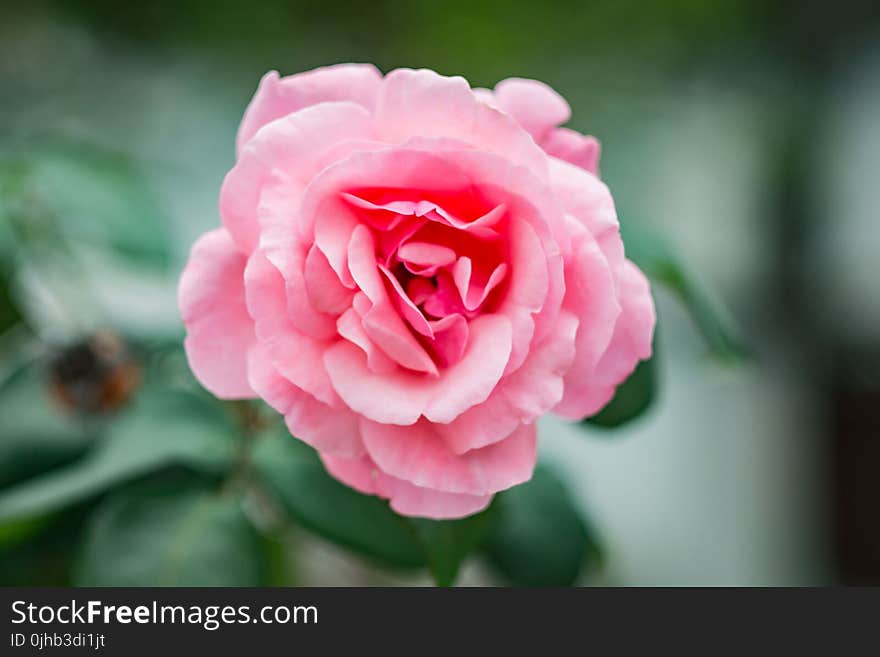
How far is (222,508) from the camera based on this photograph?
0.35 meters

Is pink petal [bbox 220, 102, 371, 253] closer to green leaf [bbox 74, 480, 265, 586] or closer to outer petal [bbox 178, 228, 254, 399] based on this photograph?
outer petal [bbox 178, 228, 254, 399]

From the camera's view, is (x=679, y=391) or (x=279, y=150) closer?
(x=279, y=150)

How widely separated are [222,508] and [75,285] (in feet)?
0.67

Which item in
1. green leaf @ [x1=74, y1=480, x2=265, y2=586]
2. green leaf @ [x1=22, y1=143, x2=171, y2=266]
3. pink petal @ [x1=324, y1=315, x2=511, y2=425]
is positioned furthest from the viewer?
green leaf @ [x1=22, y1=143, x2=171, y2=266]

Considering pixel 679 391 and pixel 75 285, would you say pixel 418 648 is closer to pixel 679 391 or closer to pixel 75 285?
pixel 75 285

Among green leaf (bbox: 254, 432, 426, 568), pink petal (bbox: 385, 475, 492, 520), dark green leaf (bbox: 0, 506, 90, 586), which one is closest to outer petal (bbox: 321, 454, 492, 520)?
pink petal (bbox: 385, 475, 492, 520)

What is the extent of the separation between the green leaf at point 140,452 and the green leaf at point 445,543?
5.0 inches

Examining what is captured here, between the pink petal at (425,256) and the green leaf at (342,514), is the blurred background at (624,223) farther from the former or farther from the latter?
the pink petal at (425,256)

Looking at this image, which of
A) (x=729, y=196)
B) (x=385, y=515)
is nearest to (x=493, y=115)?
(x=385, y=515)

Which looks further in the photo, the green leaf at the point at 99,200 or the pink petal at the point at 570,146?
the green leaf at the point at 99,200

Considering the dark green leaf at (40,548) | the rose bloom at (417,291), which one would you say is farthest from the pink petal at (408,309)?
the dark green leaf at (40,548)

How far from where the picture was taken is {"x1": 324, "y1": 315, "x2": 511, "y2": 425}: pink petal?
20 cm

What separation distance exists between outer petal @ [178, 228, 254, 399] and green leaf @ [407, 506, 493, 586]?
8 centimetres

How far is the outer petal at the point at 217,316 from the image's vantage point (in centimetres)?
22
